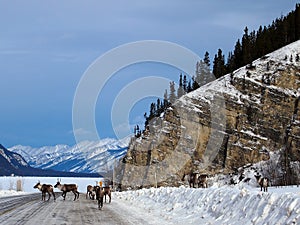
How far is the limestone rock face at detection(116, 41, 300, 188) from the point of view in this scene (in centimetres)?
7631

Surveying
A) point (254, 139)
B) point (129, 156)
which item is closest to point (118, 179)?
point (129, 156)

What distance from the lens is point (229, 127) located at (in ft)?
260

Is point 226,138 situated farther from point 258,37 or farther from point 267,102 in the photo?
point 258,37

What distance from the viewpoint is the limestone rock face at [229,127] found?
76312 millimetres

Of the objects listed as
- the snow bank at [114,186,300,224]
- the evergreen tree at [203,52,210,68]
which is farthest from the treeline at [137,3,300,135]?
the snow bank at [114,186,300,224]

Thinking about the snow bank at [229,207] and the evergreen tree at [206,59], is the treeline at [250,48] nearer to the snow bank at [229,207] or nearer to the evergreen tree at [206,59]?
the evergreen tree at [206,59]

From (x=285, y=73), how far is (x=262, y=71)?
4370 millimetres

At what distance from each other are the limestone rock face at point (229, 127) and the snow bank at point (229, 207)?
176ft

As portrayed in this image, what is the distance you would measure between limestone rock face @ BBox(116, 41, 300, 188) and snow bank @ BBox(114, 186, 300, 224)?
176 ft

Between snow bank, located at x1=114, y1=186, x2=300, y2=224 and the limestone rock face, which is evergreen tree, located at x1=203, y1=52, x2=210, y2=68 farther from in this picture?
snow bank, located at x1=114, y1=186, x2=300, y2=224

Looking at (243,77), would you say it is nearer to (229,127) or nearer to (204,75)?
(229,127)

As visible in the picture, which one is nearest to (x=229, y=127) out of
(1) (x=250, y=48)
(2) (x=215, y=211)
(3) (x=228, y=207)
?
(1) (x=250, y=48)

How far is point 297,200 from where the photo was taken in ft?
40.5

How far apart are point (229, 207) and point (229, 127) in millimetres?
64266
